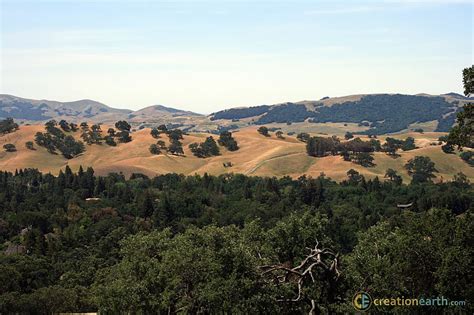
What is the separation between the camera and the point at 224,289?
103 feet

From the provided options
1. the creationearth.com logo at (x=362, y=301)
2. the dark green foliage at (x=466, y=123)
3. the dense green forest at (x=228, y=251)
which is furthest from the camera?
the dark green foliage at (x=466, y=123)

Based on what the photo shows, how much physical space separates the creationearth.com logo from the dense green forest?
433 millimetres

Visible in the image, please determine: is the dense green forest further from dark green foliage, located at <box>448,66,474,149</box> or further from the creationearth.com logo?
dark green foliage, located at <box>448,66,474,149</box>

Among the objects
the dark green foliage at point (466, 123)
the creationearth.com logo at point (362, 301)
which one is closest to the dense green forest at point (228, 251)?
the creationearth.com logo at point (362, 301)

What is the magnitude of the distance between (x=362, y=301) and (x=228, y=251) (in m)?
8.21

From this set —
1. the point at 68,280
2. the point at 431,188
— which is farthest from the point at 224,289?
the point at 431,188

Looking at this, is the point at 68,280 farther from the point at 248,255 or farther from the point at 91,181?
the point at 91,181

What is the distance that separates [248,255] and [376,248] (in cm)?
1045

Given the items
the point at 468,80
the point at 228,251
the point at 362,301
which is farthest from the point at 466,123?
the point at 228,251

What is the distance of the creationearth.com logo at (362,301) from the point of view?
30.9m

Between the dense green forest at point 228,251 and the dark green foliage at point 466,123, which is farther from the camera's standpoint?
the dark green foliage at point 466,123

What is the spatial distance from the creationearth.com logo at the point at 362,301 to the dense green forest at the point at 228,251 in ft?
1.42

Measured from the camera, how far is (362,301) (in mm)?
31516

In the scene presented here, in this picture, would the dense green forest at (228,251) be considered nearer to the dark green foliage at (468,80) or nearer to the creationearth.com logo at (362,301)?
the creationearth.com logo at (362,301)
